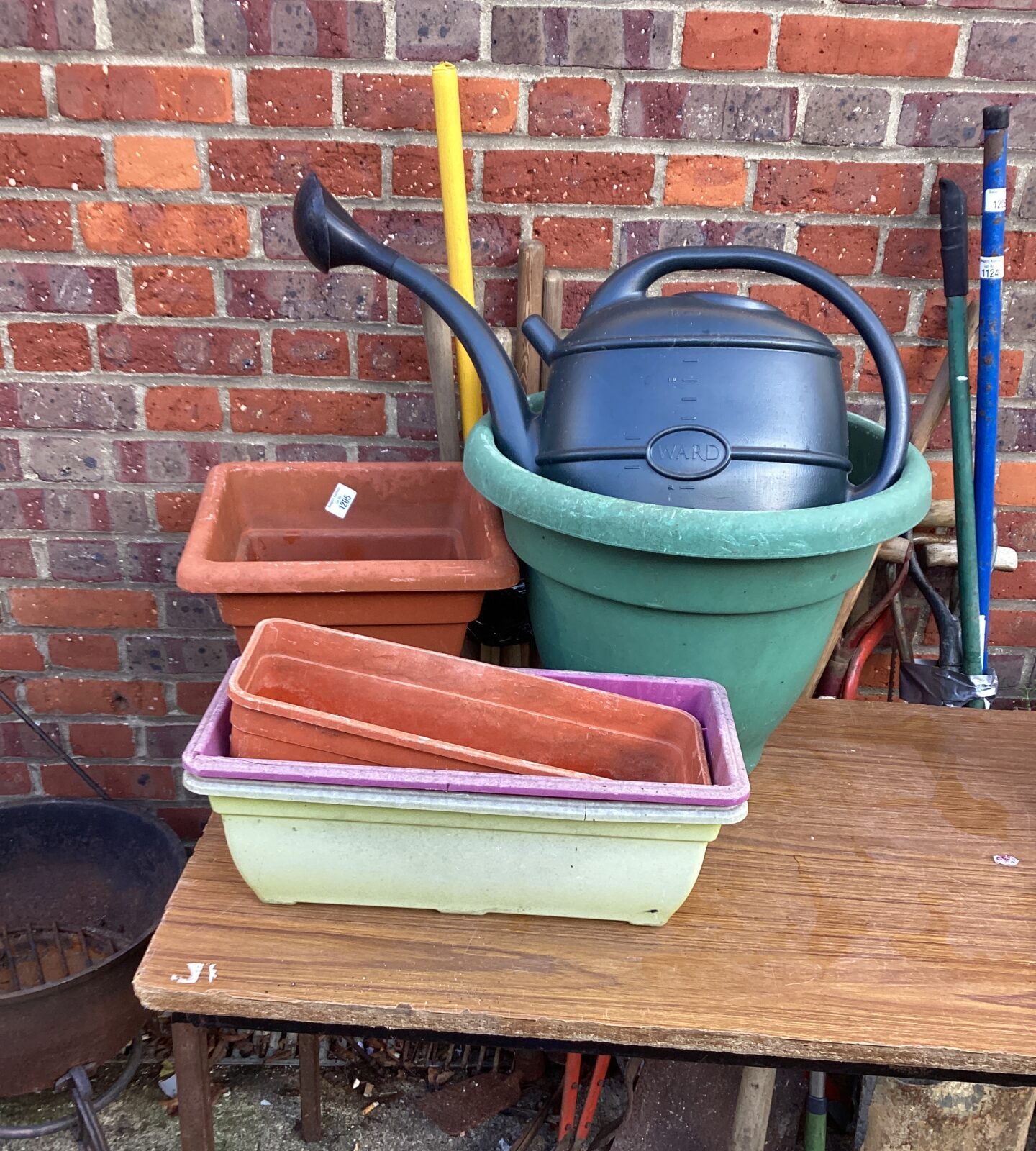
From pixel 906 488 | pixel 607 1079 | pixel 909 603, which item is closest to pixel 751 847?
pixel 906 488

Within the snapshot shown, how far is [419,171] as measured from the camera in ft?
3.94

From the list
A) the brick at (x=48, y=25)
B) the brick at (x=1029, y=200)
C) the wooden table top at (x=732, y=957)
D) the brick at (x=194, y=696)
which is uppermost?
the brick at (x=48, y=25)

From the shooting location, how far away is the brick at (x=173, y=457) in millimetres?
1346

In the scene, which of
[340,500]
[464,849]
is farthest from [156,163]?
[464,849]

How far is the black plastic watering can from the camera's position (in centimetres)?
81

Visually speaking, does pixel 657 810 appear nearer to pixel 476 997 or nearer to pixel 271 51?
pixel 476 997

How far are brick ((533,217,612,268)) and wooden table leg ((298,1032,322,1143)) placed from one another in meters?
1.14

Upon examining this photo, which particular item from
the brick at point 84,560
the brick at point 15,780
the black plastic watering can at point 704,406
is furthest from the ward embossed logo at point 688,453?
the brick at point 15,780

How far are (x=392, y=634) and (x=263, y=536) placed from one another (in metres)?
0.28

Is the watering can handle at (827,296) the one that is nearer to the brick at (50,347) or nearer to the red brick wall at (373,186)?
the red brick wall at (373,186)

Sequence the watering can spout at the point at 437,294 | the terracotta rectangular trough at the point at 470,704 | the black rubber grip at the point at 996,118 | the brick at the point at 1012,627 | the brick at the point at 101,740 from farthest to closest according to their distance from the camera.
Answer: the brick at the point at 101,740 < the brick at the point at 1012,627 < the black rubber grip at the point at 996,118 < the watering can spout at the point at 437,294 < the terracotta rectangular trough at the point at 470,704

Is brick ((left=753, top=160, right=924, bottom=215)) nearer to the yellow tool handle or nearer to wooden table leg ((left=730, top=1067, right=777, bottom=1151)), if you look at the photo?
the yellow tool handle

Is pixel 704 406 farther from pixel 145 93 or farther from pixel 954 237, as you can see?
pixel 145 93

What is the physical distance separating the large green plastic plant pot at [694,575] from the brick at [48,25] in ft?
2.43
